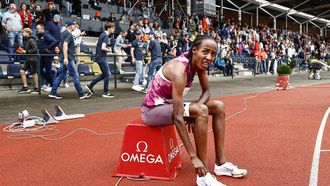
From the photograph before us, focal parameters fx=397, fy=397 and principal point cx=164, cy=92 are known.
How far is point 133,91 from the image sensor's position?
1268 cm

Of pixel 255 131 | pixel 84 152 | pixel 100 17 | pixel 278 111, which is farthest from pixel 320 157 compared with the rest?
pixel 100 17

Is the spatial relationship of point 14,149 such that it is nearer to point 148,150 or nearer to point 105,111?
point 148,150

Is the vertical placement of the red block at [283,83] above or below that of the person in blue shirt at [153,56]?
below

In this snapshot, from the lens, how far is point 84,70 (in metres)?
13.3

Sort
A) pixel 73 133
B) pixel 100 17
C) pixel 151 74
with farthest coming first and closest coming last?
pixel 100 17 < pixel 151 74 < pixel 73 133

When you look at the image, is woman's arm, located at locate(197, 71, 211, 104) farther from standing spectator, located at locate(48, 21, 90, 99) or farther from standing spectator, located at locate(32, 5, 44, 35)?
standing spectator, located at locate(32, 5, 44, 35)

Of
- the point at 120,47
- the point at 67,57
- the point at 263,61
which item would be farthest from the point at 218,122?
the point at 263,61

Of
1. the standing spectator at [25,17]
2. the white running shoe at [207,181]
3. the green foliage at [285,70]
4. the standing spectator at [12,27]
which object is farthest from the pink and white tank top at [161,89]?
the green foliage at [285,70]

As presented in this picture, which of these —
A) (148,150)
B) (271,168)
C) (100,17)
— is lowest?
(271,168)

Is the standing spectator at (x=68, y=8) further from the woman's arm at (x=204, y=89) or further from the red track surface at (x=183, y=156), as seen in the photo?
the woman's arm at (x=204, y=89)

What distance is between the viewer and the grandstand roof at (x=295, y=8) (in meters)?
34.5

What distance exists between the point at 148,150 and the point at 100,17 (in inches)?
613

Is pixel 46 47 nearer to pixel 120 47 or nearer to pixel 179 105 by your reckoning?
pixel 120 47

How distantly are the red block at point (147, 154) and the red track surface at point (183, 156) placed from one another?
0.40 ft
